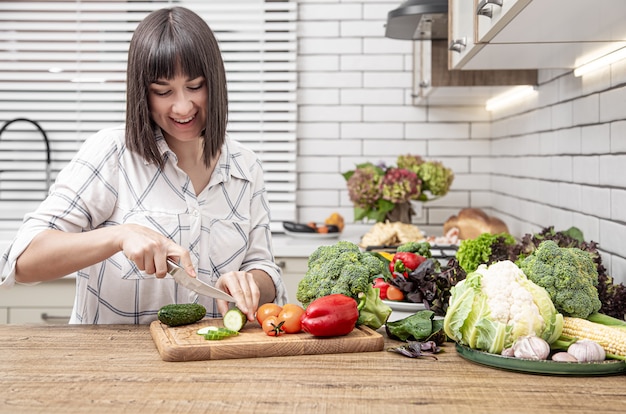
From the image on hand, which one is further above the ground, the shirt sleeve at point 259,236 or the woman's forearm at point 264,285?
the shirt sleeve at point 259,236

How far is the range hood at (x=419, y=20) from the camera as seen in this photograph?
2.58 metres

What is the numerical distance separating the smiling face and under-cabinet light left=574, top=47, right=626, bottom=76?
1.09 m

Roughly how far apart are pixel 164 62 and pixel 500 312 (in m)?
0.98

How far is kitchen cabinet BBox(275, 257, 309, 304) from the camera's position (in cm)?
342

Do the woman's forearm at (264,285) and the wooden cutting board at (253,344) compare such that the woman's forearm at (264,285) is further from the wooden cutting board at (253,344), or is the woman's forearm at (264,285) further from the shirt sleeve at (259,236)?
the wooden cutting board at (253,344)

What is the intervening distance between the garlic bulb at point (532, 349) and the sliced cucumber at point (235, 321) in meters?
0.59

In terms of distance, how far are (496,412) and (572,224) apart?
147cm

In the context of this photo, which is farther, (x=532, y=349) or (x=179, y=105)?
(x=179, y=105)

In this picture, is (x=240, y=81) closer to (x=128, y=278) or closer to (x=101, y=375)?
(x=128, y=278)

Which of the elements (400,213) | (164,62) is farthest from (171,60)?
(400,213)

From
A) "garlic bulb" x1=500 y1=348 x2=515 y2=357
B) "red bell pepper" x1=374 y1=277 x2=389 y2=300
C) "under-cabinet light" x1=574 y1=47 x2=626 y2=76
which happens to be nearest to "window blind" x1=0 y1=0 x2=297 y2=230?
"under-cabinet light" x1=574 y1=47 x2=626 y2=76

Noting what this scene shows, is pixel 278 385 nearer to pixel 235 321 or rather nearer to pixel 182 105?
pixel 235 321

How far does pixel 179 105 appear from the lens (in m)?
1.86

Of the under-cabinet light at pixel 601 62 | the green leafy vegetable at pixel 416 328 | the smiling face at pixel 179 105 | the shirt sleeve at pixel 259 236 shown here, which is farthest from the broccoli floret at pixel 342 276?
the under-cabinet light at pixel 601 62
